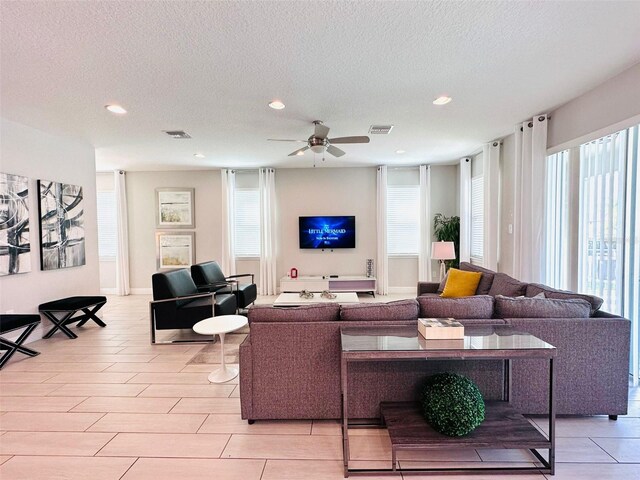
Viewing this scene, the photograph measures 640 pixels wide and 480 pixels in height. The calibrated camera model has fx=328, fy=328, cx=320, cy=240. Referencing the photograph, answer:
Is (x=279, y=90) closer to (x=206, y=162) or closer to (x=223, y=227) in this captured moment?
(x=206, y=162)

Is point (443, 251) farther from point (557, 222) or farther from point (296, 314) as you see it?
point (296, 314)

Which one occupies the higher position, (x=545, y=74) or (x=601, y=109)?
(x=545, y=74)

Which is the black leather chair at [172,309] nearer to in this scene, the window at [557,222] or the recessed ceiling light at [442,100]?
the recessed ceiling light at [442,100]

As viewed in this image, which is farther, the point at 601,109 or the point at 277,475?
the point at 601,109

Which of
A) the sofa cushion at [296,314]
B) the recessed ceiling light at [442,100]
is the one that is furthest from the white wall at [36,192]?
the recessed ceiling light at [442,100]

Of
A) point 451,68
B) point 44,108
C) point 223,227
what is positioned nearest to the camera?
point 451,68

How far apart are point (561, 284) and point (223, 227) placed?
236 inches

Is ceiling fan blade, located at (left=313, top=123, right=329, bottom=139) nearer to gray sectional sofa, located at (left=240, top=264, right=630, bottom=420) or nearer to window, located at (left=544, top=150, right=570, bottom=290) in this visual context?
gray sectional sofa, located at (left=240, top=264, right=630, bottom=420)

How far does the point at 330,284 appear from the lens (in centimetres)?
676

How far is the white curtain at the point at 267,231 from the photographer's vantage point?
706 cm

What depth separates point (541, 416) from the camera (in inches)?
94.1

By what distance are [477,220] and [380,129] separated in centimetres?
294

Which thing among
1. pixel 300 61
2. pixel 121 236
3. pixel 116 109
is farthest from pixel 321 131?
pixel 121 236

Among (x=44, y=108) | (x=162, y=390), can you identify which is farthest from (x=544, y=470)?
(x=44, y=108)
